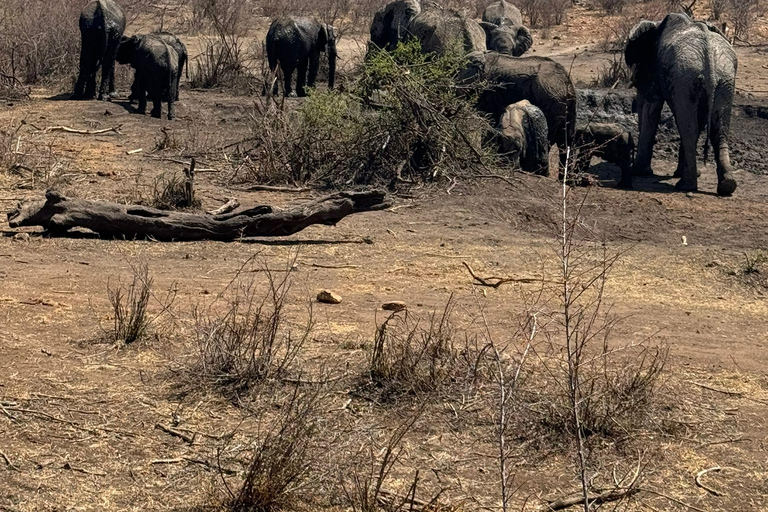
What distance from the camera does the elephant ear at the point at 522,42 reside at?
23109 millimetres

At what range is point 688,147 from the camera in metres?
12.8

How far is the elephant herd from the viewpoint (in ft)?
42.2

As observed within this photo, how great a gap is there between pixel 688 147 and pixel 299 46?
279 inches

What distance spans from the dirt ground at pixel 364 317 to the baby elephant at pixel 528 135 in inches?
24.6

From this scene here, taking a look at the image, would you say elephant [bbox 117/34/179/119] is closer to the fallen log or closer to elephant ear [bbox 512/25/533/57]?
the fallen log

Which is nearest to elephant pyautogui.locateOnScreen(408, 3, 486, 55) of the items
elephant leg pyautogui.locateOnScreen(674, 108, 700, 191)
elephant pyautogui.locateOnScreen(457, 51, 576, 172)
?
elephant pyautogui.locateOnScreen(457, 51, 576, 172)

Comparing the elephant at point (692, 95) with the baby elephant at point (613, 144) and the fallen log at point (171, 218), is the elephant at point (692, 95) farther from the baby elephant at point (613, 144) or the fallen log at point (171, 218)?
the fallen log at point (171, 218)

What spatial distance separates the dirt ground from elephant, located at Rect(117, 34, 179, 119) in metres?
1.50

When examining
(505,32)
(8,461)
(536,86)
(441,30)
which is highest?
(441,30)

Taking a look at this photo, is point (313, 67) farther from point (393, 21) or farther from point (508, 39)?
point (508, 39)

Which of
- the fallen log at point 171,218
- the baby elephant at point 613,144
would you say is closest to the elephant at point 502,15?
the baby elephant at point 613,144

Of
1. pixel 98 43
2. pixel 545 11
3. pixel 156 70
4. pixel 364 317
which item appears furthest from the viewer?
pixel 545 11

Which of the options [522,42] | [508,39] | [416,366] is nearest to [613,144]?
[416,366]

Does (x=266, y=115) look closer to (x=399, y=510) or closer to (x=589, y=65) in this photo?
(x=399, y=510)
